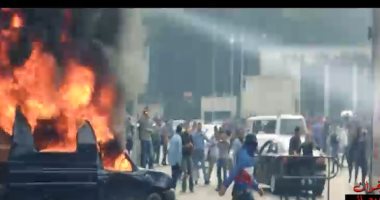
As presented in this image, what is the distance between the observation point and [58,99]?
182 inches

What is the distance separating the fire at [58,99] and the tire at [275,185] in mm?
1162

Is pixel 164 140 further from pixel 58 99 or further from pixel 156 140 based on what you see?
pixel 58 99

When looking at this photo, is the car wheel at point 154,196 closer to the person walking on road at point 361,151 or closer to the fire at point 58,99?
the fire at point 58,99

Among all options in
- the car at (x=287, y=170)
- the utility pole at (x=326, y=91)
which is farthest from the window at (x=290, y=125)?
the utility pole at (x=326, y=91)

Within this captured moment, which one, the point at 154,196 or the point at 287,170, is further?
the point at 154,196

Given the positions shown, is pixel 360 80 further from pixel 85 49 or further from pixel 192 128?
pixel 85 49

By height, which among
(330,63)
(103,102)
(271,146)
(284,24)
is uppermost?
(284,24)

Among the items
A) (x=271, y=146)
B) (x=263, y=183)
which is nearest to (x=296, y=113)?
(x=271, y=146)

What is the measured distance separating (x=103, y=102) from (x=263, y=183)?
1454mm

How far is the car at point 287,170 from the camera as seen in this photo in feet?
14.9

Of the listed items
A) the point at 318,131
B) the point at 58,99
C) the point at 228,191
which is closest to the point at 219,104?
the point at 228,191

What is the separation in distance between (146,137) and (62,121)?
0.71 meters

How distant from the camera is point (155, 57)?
15.1ft

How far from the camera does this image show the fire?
182 inches
